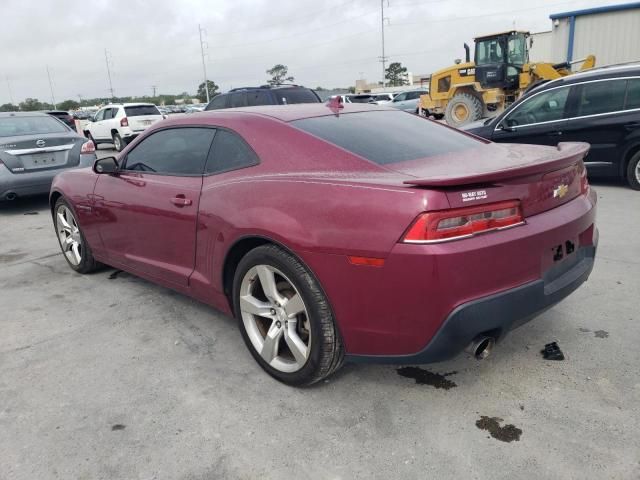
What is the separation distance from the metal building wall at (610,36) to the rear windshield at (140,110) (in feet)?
52.7

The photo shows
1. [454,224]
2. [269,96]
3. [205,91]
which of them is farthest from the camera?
[205,91]

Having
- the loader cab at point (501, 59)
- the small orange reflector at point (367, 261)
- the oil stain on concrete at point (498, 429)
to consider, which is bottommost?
the oil stain on concrete at point (498, 429)

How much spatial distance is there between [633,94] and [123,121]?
49.2 ft

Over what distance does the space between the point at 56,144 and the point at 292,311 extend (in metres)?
6.81

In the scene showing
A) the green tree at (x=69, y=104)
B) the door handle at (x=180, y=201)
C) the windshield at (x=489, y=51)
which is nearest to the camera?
the door handle at (x=180, y=201)

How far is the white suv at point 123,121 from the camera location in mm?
17531

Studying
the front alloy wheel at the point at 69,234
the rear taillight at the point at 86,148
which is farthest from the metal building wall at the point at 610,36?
the front alloy wheel at the point at 69,234

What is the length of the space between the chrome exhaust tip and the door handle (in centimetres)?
186

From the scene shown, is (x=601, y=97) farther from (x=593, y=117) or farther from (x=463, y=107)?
(x=463, y=107)

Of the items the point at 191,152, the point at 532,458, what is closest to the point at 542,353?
the point at 532,458

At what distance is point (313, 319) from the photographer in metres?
2.58

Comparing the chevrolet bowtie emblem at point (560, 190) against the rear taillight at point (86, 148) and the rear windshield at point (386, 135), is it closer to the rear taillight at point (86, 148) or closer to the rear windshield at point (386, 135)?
the rear windshield at point (386, 135)

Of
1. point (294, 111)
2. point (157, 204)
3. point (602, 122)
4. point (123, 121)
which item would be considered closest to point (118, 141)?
point (123, 121)

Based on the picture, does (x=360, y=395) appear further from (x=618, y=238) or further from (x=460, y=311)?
(x=618, y=238)
